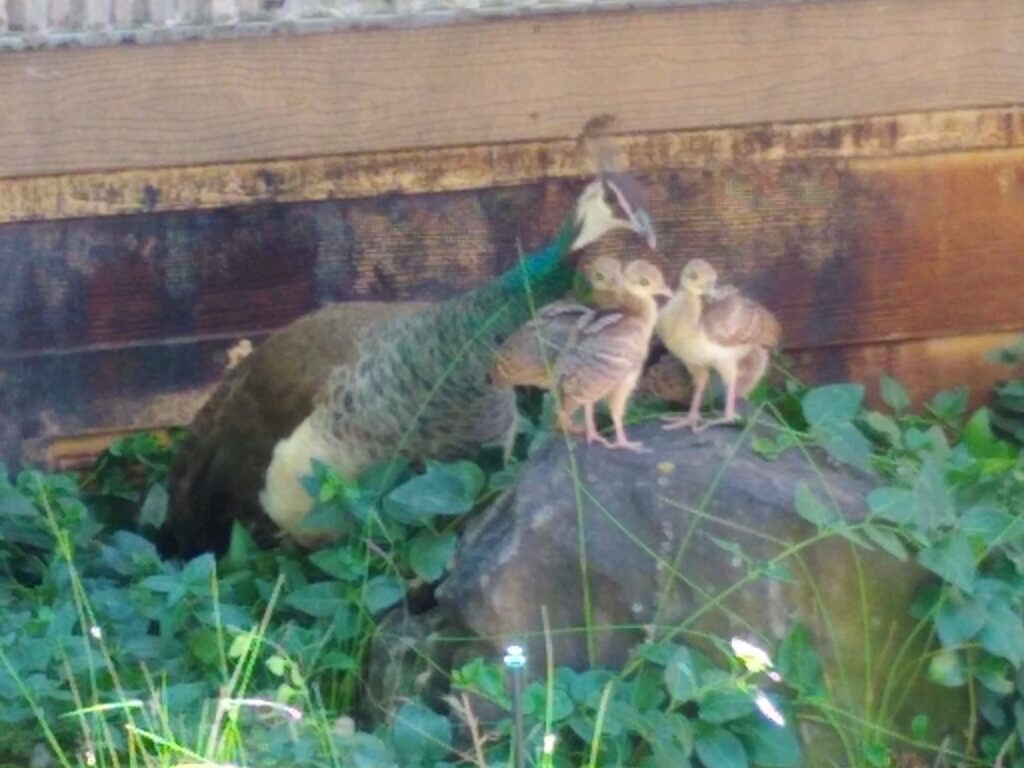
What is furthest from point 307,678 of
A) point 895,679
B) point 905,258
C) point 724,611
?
point 905,258

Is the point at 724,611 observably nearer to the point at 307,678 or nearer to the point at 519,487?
→ the point at 519,487

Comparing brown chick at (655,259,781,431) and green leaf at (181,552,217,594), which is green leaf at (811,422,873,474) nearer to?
brown chick at (655,259,781,431)

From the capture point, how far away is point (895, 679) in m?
3.34

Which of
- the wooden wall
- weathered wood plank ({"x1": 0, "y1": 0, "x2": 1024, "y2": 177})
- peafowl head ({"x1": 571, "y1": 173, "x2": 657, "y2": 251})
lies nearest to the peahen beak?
peafowl head ({"x1": 571, "y1": 173, "x2": 657, "y2": 251})

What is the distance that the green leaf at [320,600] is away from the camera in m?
3.65

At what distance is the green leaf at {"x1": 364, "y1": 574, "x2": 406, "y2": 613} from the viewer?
11.7 feet

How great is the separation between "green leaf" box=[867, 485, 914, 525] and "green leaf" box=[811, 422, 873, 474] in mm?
197

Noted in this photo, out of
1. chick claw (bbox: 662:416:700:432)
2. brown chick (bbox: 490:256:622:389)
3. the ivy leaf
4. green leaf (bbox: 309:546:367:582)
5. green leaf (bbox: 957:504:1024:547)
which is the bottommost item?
green leaf (bbox: 309:546:367:582)

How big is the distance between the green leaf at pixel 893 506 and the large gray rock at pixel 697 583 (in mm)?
83

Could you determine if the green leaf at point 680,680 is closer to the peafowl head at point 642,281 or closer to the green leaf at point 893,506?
the green leaf at point 893,506

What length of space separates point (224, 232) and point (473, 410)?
0.79 m

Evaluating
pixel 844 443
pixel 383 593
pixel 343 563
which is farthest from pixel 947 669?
pixel 343 563

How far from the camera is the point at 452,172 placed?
455 cm

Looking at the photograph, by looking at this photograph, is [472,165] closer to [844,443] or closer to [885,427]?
[885,427]
